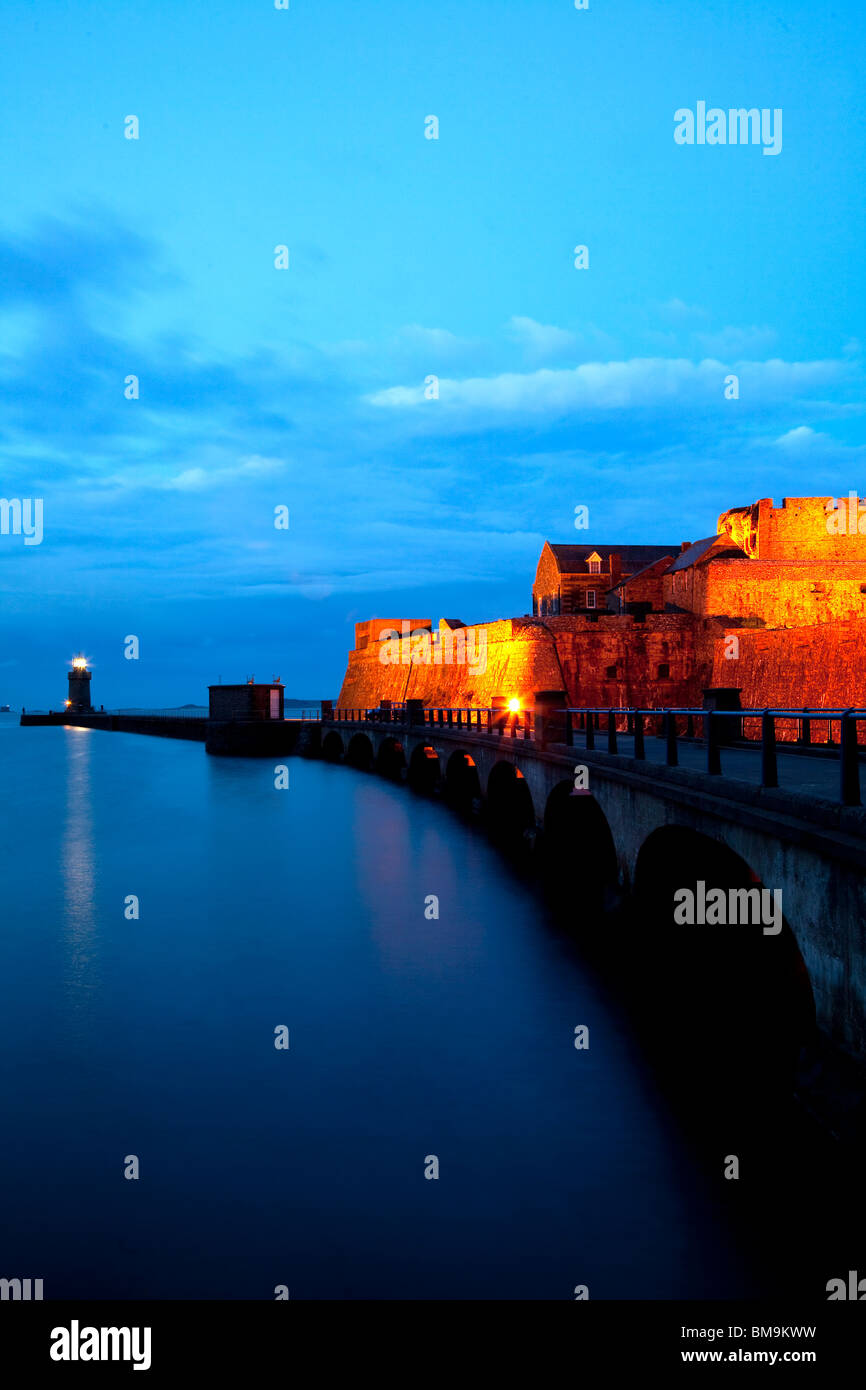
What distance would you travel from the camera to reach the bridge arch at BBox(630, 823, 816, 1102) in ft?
31.8

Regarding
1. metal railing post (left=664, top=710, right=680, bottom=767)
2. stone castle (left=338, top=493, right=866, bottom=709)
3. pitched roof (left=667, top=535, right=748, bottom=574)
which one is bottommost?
metal railing post (left=664, top=710, right=680, bottom=767)

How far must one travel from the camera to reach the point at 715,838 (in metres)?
9.58

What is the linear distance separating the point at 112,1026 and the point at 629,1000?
7640 mm

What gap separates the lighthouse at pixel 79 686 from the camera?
4951 inches

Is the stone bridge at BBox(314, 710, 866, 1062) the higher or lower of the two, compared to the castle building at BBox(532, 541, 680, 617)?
lower

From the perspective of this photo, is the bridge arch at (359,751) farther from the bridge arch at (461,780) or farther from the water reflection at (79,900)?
the bridge arch at (461,780)

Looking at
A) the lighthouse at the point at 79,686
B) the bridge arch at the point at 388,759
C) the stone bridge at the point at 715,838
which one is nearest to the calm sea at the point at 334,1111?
the stone bridge at the point at 715,838

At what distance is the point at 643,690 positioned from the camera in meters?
46.0

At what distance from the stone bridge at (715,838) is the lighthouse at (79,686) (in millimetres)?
109926

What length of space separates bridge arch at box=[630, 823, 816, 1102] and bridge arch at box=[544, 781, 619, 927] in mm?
3124

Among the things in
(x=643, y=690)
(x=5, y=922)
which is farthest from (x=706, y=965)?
(x=643, y=690)

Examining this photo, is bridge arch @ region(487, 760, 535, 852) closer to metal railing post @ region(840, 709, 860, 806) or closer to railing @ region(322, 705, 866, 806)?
railing @ region(322, 705, 866, 806)

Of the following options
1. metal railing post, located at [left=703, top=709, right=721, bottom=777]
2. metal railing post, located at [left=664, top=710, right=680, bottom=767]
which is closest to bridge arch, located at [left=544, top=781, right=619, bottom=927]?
metal railing post, located at [left=664, top=710, right=680, bottom=767]

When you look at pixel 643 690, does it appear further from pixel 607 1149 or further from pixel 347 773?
pixel 607 1149
